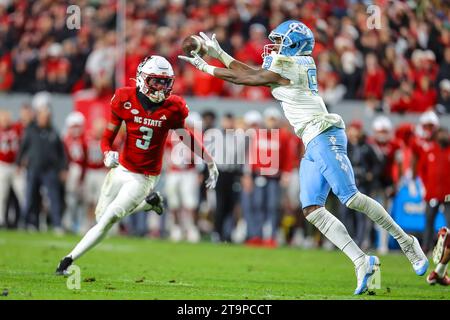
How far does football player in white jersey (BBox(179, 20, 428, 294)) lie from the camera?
8391mm

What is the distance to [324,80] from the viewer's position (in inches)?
634

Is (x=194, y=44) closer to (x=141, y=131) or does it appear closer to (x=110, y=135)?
(x=141, y=131)

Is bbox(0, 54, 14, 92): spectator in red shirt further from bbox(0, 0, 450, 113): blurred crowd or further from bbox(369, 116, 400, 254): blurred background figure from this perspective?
bbox(369, 116, 400, 254): blurred background figure

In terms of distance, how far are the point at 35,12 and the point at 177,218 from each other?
5.17 metres

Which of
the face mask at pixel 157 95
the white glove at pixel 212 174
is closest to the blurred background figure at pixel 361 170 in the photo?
the white glove at pixel 212 174

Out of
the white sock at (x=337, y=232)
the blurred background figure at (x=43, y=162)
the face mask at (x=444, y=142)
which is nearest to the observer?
the white sock at (x=337, y=232)

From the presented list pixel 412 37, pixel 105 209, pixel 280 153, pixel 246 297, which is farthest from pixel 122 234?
pixel 246 297

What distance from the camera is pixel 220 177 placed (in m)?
15.5

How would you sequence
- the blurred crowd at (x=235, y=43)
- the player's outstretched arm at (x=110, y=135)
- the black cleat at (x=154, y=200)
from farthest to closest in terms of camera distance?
the blurred crowd at (x=235, y=43) < the black cleat at (x=154, y=200) < the player's outstretched arm at (x=110, y=135)

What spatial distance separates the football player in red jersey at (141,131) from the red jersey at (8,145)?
773cm

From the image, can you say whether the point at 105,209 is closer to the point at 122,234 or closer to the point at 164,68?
the point at 164,68

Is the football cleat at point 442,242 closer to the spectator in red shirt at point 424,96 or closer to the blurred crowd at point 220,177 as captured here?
the blurred crowd at point 220,177

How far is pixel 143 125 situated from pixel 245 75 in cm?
126

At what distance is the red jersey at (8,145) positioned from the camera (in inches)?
662
